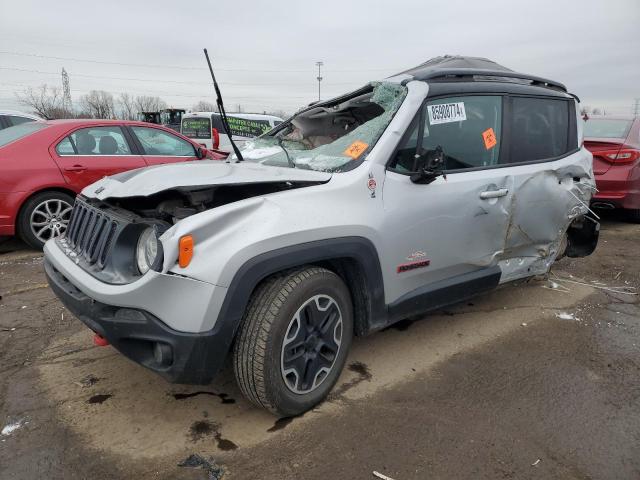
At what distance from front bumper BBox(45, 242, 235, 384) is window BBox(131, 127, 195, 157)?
14.0 feet

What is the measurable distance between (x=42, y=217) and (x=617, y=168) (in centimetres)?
732

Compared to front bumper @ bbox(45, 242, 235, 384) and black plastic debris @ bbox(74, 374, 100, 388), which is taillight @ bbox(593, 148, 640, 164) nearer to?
front bumper @ bbox(45, 242, 235, 384)

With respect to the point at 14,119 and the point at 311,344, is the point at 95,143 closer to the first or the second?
the point at 311,344

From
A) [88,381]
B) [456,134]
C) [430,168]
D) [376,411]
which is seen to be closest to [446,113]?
[456,134]

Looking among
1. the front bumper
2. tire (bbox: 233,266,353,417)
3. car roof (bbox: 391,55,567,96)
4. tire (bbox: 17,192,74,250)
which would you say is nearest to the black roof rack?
car roof (bbox: 391,55,567,96)

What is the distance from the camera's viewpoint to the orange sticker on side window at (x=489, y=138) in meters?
3.38

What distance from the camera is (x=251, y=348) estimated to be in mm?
2260

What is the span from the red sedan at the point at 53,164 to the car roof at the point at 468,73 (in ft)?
10.2

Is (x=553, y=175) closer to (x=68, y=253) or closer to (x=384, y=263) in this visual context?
(x=384, y=263)

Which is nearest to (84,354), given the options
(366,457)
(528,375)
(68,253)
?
(68,253)

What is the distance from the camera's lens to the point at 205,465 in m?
2.22

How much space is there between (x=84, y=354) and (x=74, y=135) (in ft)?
11.0

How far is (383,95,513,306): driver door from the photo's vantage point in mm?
2799

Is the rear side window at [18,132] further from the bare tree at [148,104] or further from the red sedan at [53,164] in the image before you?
the bare tree at [148,104]
